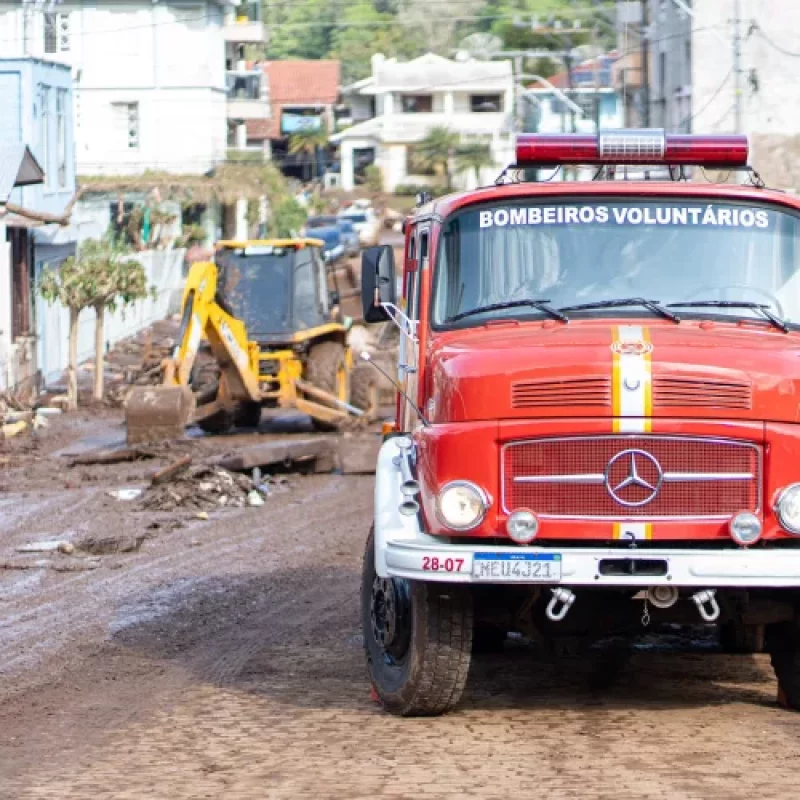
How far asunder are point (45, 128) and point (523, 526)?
2768cm

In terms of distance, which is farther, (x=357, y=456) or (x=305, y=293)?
(x=305, y=293)

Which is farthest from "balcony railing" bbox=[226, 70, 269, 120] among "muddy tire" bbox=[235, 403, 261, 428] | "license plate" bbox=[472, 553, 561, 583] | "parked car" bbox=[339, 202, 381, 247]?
"license plate" bbox=[472, 553, 561, 583]

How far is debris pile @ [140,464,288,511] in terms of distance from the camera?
18406 mm

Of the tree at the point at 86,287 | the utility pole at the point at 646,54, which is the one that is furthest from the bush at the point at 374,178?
the tree at the point at 86,287

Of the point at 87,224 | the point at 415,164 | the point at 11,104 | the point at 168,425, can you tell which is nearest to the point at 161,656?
the point at 168,425

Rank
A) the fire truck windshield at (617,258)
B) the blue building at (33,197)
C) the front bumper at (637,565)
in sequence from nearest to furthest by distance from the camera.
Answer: the front bumper at (637,565) → the fire truck windshield at (617,258) → the blue building at (33,197)

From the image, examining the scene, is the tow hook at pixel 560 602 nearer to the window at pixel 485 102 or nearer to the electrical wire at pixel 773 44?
the electrical wire at pixel 773 44

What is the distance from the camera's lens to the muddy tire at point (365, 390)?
25.6m

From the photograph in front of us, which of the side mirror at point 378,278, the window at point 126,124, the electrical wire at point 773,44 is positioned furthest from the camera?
the window at point 126,124

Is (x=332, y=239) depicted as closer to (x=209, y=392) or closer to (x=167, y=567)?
(x=209, y=392)

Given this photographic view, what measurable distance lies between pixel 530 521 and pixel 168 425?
14515 millimetres

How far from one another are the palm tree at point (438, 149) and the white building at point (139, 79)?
25.3m

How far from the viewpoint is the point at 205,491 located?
61.8ft

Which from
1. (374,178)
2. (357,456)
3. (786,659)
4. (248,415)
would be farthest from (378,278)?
(374,178)
